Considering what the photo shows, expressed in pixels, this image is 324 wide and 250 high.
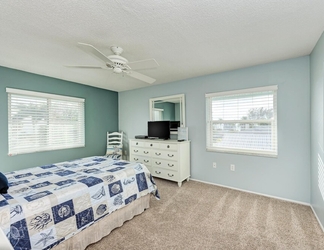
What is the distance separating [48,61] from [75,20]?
1.44m

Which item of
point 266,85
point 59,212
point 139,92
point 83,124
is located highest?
point 139,92

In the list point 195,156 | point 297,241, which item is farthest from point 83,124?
point 297,241

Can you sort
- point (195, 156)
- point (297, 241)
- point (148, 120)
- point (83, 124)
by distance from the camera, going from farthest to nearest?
point (148, 120)
point (83, 124)
point (195, 156)
point (297, 241)

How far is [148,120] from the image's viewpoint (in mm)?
4512

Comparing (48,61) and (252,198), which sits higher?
(48,61)

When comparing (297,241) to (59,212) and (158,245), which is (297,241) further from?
(59,212)

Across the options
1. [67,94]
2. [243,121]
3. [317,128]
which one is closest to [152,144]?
[243,121]

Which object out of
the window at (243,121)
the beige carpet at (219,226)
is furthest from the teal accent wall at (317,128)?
the window at (243,121)

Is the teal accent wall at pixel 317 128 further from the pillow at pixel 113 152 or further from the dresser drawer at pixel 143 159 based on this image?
the pillow at pixel 113 152

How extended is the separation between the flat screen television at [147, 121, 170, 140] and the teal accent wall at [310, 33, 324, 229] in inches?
100.0

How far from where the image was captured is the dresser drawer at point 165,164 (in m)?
3.43

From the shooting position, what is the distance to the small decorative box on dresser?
11.2 feet

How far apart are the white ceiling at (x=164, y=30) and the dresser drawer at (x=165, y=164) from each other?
1.98 m

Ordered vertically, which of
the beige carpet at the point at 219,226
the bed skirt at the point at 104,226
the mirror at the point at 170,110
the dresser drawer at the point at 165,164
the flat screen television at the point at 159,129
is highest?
the mirror at the point at 170,110
